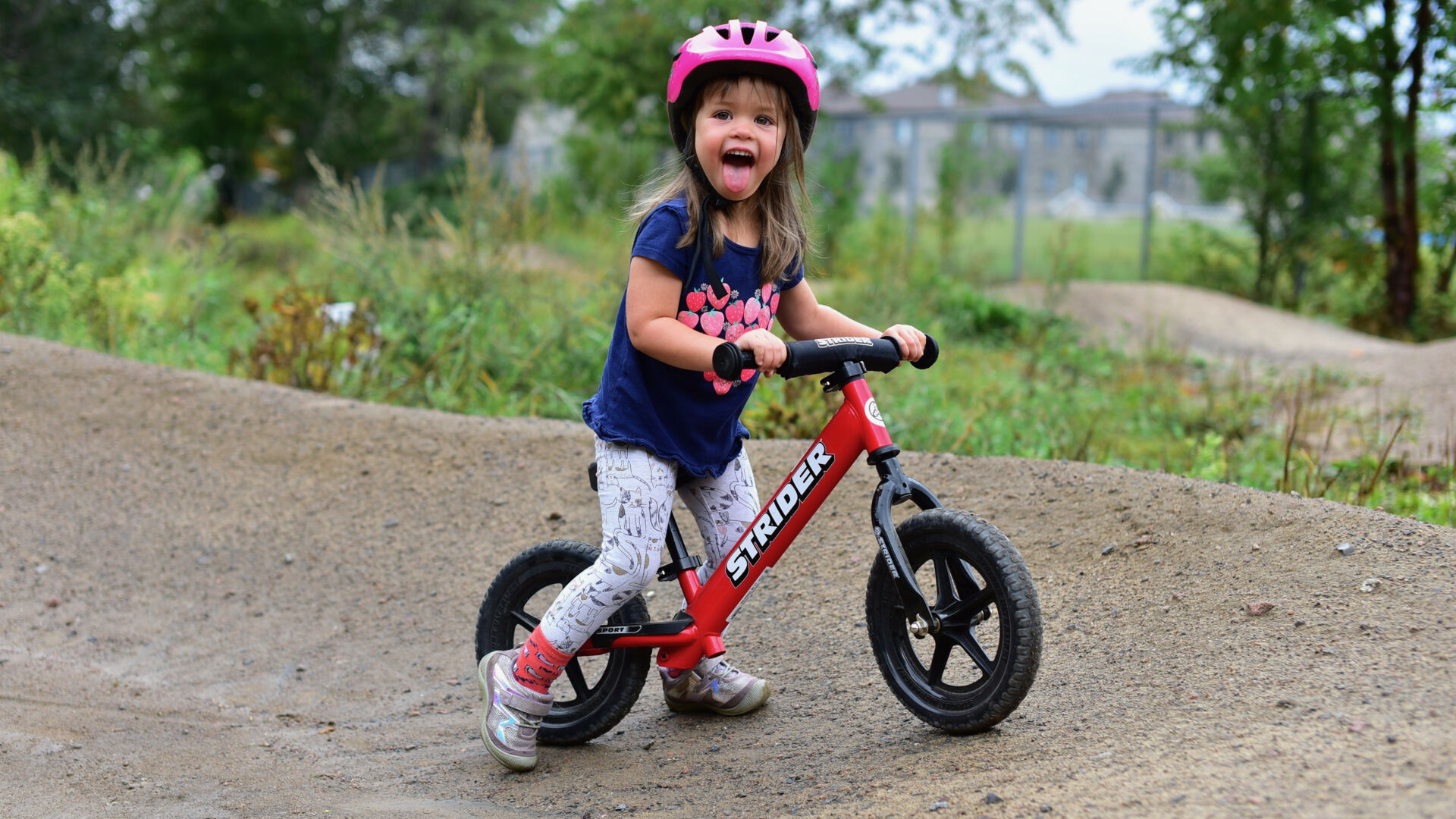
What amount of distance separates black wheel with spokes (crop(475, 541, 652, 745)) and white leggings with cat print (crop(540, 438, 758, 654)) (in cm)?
16

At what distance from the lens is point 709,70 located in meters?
2.69

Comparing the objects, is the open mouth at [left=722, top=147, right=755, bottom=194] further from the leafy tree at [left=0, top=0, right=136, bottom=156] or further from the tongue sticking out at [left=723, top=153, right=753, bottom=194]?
the leafy tree at [left=0, top=0, right=136, bottom=156]

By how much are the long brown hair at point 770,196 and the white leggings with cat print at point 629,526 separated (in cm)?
56

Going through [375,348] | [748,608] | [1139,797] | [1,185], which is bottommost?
[748,608]

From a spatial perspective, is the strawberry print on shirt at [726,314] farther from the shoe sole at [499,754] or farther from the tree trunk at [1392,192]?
the tree trunk at [1392,192]

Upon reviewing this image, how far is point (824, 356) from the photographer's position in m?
2.61

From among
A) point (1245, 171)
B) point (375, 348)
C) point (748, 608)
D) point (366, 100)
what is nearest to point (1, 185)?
point (375, 348)

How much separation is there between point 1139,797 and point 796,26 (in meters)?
15.4

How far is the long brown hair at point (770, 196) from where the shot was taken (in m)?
2.72

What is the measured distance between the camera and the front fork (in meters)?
2.64

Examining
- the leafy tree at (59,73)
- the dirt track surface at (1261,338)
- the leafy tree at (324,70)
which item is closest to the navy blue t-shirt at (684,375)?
the dirt track surface at (1261,338)

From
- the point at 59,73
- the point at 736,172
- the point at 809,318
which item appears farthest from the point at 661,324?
the point at 59,73

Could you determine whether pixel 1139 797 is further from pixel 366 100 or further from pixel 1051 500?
pixel 366 100

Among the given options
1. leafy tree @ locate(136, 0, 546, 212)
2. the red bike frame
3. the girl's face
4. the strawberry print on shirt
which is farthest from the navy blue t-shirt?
leafy tree @ locate(136, 0, 546, 212)
